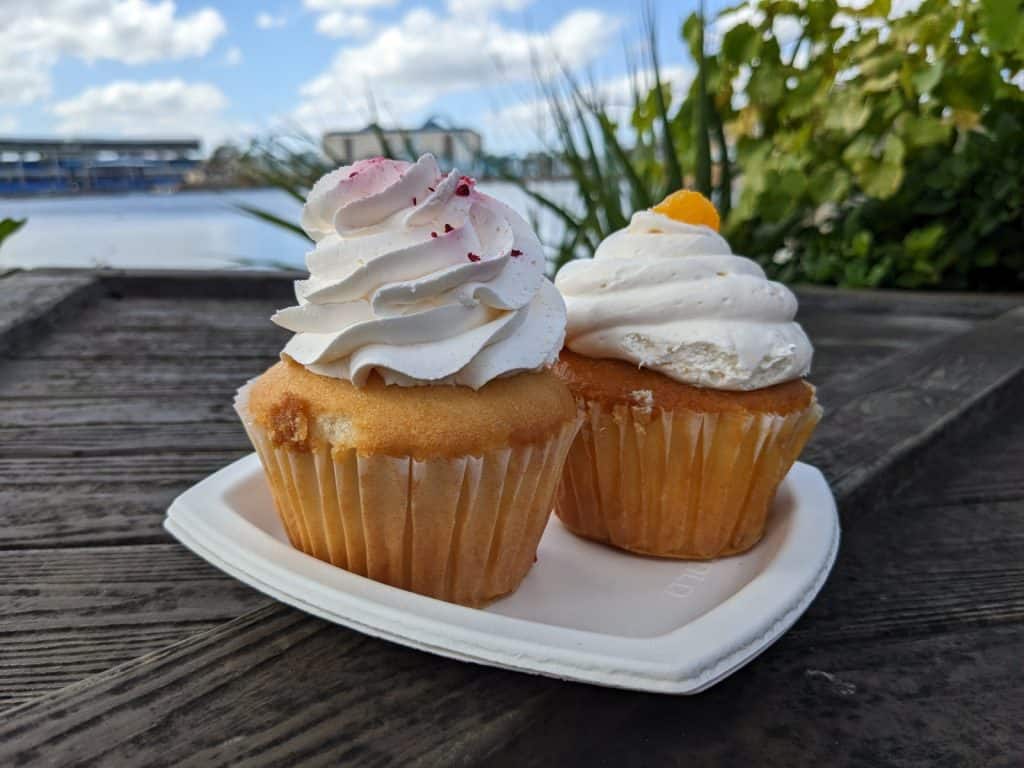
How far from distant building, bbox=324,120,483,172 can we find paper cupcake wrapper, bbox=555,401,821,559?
2.00 meters

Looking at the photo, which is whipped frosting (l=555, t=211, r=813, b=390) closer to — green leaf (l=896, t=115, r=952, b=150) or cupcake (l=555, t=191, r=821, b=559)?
cupcake (l=555, t=191, r=821, b=559)

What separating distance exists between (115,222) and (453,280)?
3.37 metres

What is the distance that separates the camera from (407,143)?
301 centimetres

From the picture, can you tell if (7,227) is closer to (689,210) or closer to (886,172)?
(689,210)

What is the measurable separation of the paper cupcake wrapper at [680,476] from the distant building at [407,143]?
78.8 inches

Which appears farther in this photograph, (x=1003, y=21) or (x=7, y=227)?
(x=1003, y=21)

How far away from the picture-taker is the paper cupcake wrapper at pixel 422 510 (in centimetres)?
94

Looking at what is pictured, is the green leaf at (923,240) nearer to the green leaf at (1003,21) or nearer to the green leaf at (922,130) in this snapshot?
the green leaf at (922,130)

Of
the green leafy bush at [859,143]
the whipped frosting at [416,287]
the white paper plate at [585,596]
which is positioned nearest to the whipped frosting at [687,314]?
the whipped frosting at [416,287]

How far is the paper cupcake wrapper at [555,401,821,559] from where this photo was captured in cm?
115

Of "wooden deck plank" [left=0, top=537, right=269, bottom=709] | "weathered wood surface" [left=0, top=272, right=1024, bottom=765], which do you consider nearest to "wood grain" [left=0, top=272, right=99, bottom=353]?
"weathered wood surface" [left=0, top=272, right=1024, bottom=765]

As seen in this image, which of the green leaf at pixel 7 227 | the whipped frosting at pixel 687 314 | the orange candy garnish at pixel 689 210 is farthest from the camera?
the green leaf at pixel 7 227

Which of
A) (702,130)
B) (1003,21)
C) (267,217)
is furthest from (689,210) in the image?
(1003,21)

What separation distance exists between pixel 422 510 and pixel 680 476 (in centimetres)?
42
